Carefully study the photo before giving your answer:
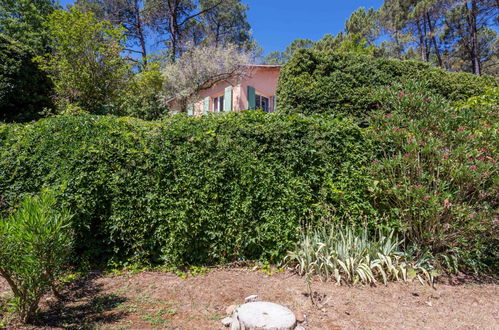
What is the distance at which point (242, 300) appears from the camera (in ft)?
10.5

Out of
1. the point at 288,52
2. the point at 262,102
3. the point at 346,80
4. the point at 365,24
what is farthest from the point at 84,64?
the point at 288,52

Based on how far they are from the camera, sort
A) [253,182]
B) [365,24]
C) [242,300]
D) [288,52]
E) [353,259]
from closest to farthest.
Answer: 1. [242,300]
2. [353,259]
3. [253,182]
4. [365,24]
5. [288,52]

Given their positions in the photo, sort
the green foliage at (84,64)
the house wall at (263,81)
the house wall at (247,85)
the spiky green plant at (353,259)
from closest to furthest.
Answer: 1. the spiky green plant at (353,259)
2. the green foliage at (84,64)
3. the house wall at (247,85)
4. the house wall at (263,81)

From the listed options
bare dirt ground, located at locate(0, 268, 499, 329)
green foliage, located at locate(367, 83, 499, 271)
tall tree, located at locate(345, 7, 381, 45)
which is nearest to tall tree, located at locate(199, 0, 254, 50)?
tall tree, located at locate(345, 7, 381, 45)

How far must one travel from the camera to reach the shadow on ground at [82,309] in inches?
103

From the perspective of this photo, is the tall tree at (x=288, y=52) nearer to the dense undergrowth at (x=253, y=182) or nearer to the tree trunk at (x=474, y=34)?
the tree trunk at (x=474, y=34)

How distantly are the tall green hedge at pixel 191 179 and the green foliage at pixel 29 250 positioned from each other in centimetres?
123

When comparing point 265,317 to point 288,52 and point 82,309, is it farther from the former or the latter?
point 288,52

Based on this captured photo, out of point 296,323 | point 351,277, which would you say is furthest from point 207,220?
point 351,277

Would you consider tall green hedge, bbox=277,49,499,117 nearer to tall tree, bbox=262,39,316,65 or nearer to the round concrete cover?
the round concrete cover

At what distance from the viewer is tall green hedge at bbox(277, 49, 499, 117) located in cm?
743

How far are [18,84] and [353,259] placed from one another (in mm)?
10101

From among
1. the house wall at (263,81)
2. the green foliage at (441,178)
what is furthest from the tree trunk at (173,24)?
the green foliage at (441,178)

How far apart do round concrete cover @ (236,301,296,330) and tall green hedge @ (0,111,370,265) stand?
4.37 feet
